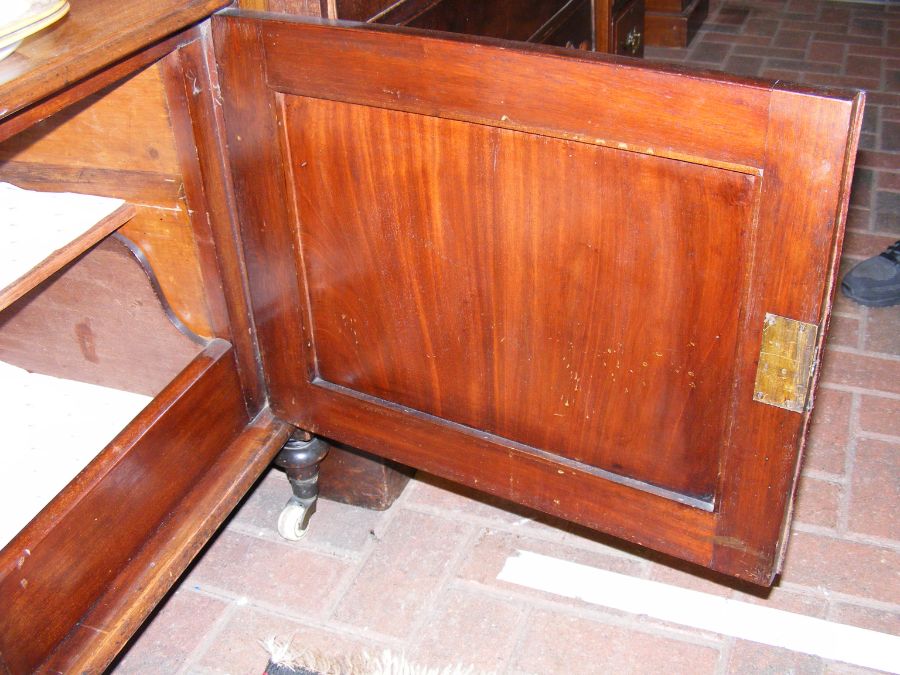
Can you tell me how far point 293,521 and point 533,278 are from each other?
2.77ft

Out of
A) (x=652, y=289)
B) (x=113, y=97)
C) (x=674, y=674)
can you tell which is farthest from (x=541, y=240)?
(x=674, y=674)

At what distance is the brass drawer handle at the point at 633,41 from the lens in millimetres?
2428

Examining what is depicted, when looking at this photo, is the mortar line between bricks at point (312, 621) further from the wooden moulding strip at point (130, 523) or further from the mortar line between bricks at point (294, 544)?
the wooden moulding strip at point (130, 523)

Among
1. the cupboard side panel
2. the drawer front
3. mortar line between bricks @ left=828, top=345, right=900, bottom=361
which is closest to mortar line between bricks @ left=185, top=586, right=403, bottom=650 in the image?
the cupboard side panel

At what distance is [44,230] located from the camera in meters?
1.21

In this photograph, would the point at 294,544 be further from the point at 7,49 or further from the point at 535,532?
the point at 7,49

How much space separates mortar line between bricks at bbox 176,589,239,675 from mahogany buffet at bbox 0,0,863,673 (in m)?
0.36

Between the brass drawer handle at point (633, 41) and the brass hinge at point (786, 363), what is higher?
the brass hinge at point (786, 363)

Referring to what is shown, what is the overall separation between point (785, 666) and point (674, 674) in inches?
A: 6.8

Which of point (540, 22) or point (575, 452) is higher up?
point (540, 22)

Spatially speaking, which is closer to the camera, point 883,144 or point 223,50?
point 223,50

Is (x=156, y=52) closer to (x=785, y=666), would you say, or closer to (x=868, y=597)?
(x=785, y=666)

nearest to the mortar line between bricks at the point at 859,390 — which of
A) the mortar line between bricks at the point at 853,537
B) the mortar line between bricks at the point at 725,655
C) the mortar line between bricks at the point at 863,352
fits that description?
the mortar line between bricks at the point at 863,352

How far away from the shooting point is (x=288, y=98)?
43.5 inches
